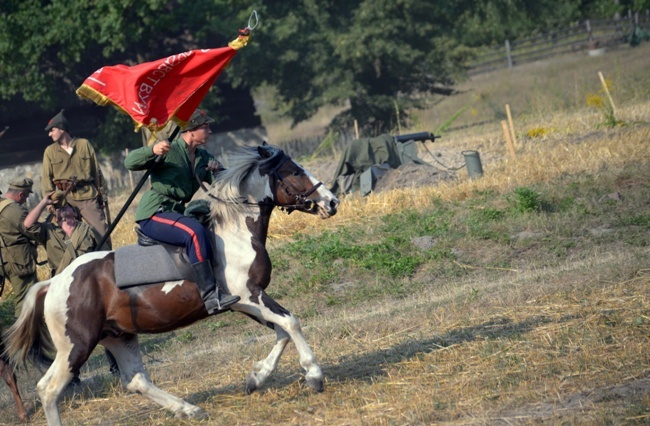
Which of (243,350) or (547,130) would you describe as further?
(547,130)

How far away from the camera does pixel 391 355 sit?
9.50m

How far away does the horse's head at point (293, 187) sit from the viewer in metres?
8.50

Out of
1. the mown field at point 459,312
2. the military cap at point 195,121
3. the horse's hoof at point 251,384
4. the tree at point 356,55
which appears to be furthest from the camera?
the tree at point 356,55

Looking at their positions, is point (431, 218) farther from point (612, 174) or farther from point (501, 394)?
point (501, 394)

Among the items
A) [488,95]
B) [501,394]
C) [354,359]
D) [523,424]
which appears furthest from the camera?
[488,95]

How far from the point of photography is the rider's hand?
317 inches

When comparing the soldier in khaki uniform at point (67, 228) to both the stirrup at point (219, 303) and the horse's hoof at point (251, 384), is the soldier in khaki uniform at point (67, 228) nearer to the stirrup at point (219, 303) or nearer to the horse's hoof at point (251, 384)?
the horse's hoof at point (251, 384)

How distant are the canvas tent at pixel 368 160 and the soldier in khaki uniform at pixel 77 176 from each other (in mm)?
8288

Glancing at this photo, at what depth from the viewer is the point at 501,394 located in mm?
7566

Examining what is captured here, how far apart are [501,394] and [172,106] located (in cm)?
403

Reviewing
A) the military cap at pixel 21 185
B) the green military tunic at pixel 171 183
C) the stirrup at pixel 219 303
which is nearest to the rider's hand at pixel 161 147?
the green military tunic at pixel 171 183

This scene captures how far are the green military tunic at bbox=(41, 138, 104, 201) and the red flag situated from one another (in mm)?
3601

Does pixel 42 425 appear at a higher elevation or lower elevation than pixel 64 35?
lower

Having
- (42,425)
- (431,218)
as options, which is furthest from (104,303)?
(431,218)
